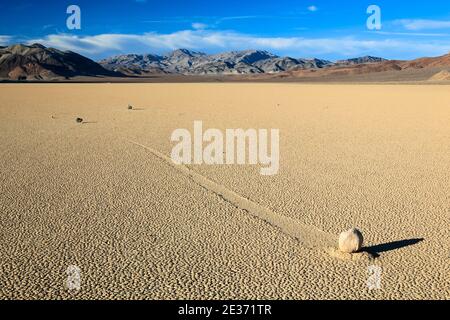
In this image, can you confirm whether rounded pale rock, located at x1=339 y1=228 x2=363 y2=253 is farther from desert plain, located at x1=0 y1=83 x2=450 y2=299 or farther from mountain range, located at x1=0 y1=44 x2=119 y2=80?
mountain range, located at x1=0 y1=44 x2=119 y2=80

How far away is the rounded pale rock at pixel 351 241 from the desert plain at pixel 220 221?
5.3 inches

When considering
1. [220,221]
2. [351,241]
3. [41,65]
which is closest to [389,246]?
[351,241]

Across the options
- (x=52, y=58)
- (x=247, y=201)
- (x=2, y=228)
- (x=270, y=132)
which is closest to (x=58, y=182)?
(x=2, y=228)

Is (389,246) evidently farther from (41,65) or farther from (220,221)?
(41,65)

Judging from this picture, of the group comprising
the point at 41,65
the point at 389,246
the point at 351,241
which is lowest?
the point at 389,246

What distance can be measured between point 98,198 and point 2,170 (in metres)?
2.33

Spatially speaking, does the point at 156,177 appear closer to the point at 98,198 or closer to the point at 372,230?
the point at 98,198

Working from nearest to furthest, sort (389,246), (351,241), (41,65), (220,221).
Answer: (351,241)
(389,246)
(220,221)
(41,65)

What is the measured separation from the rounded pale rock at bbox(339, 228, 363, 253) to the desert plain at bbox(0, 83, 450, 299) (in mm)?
134

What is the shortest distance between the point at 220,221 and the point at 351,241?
4.74 ft

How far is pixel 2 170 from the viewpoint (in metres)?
6.87

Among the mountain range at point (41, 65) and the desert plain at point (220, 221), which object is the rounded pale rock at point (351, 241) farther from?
the mountain range at point (41, 65)

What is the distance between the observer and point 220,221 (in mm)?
4719

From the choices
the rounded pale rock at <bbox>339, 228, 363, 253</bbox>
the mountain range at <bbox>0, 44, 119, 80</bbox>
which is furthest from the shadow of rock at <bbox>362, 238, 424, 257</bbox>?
the mountain range at <bbox>0, 44, 119, 80</bbox>
